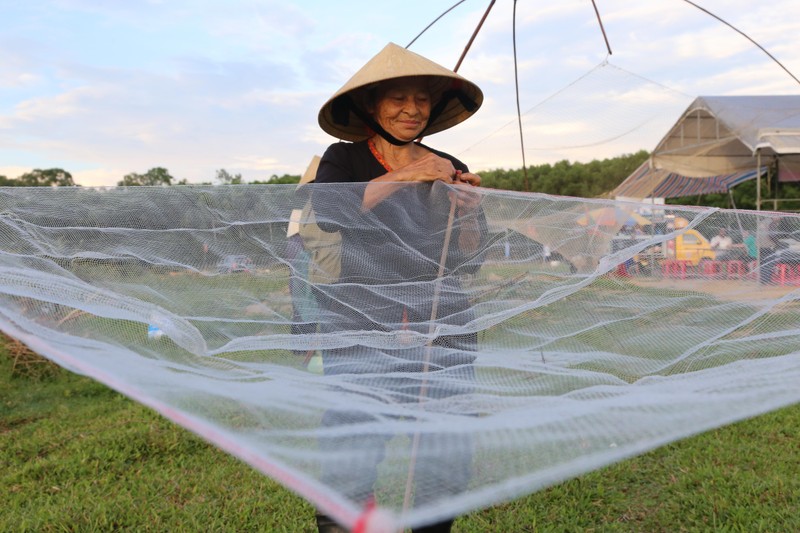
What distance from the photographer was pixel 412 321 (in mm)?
1857

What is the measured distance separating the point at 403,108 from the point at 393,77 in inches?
4.4

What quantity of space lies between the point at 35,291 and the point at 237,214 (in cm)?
62

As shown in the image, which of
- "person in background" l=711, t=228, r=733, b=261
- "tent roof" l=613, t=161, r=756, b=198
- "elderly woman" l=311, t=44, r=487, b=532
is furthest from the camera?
"tent roof" l=613, t=161, r=756, b=198

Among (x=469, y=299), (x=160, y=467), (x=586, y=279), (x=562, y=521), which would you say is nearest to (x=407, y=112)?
(x=469, y=299)

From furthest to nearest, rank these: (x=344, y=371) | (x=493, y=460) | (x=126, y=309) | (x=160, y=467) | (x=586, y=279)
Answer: (x=160, y=467), (x=586, y=279), (x=126, y=309), (x=344, y=371), (x=493, y=460)

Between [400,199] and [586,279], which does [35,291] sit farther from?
[586,279]

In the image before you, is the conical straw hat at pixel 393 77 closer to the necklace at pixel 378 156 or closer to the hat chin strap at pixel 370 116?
the hat chin strap at pixel 370 116

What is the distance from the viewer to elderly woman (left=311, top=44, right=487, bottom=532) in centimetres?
184

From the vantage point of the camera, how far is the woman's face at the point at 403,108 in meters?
1.94

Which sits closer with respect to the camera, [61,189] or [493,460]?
[493,460]

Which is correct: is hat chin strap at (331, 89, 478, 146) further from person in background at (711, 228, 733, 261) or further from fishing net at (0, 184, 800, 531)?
person in background at (711, 228, 733, 261)

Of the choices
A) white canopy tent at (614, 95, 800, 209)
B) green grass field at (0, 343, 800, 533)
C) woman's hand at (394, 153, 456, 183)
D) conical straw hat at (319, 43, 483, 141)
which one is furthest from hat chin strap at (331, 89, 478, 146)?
white canopy tent at (614, 95, 800, 209)

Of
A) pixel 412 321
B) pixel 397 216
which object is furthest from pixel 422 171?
pixel 412 321

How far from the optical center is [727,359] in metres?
1.75
